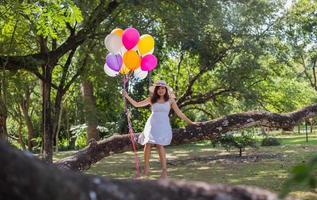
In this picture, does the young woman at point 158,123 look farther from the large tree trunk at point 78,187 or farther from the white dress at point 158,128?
the large tree trunk at point 78,187

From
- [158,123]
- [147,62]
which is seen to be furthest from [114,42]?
[158,123]

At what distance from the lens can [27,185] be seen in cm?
127

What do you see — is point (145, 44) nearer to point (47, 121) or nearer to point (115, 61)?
point (115, 61)

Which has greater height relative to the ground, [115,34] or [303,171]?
[115,34]

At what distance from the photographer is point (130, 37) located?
7891 mm

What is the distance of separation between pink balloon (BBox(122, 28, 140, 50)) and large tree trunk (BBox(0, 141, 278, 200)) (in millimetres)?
6512

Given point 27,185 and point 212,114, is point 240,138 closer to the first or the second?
point 212,114

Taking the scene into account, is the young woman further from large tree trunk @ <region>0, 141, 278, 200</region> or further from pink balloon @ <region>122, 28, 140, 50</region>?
large tree trunk @ <region>0, 141, 278, 200</region>

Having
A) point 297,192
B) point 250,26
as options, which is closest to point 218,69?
point 250,26

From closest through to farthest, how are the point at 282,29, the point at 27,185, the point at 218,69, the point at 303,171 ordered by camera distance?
the point at 303,171
the point at 27,185
the point at 218,69
the point at 282,29

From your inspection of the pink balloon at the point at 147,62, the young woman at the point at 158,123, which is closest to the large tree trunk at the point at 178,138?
the young woman at the point at 158,123

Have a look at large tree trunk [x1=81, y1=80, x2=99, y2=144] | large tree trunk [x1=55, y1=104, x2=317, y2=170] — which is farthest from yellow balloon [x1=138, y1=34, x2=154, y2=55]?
large tree trunk [x1=81, y1=80, x2=99, y2=144]

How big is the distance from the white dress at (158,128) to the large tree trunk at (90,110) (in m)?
14.4

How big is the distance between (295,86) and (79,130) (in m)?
13.2
